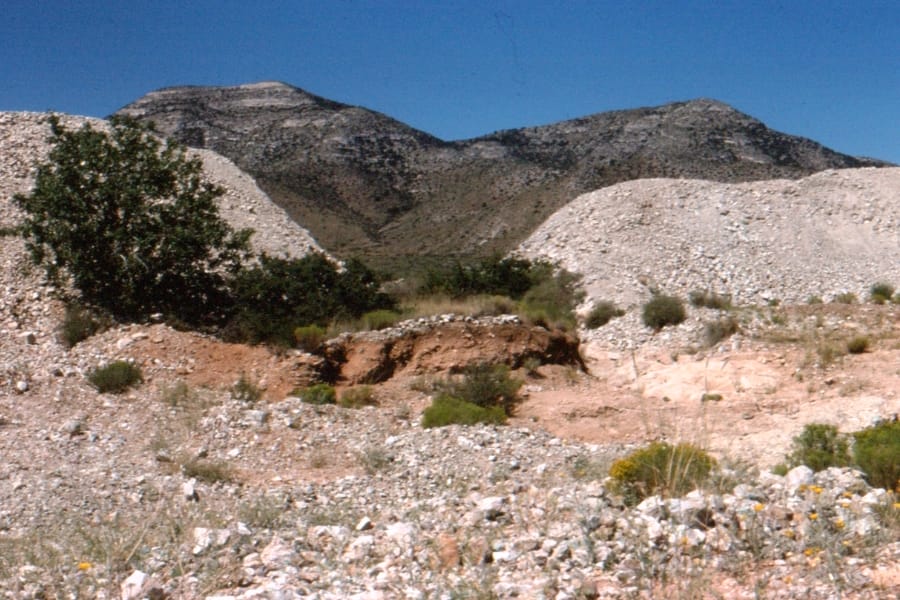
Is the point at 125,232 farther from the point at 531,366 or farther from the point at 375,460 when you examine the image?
the point at 375,460

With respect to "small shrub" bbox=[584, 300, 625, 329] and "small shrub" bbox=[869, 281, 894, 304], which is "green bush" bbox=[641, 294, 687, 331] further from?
"small shrub" bbox=[869, 281, 894, 304]

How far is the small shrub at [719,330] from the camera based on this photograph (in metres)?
17.4

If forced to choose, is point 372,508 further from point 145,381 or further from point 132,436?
point 145,381

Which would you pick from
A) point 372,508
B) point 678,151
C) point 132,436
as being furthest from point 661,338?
point 678,151

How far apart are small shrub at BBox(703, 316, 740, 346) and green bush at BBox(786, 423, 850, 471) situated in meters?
8.71

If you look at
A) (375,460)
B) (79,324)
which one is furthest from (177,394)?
(375,460)

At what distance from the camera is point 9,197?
72.5 feet

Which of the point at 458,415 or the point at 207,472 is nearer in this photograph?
the point at 207,472

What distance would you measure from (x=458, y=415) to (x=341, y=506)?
13.6ft

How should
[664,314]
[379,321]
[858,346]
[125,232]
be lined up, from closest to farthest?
1. [858,346]
2. [379,321]
3. [125,232]
4. [664,314]

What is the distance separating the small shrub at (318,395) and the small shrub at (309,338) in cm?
180

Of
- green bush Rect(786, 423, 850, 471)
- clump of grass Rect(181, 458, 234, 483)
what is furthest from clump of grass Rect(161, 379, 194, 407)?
green bush Rect(786, 423, 850, 471)

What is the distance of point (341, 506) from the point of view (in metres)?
7.04

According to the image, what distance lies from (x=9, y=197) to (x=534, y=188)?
31.1 meters
